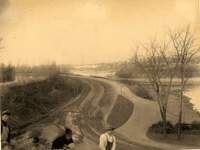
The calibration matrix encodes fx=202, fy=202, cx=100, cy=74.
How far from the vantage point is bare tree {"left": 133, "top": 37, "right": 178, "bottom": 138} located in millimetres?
4414

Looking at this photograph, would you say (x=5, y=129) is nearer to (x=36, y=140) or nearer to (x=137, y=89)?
(x=36, y=140)

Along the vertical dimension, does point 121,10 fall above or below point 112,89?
above

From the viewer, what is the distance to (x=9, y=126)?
4.28 metres

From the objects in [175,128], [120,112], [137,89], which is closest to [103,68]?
[137,89]

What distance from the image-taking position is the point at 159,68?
445 cm

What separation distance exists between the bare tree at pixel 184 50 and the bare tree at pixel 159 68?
160mm

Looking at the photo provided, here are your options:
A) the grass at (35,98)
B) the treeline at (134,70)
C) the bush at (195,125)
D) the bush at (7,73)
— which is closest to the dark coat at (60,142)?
the grass at (35,98)

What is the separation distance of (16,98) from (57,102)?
0.90 meters

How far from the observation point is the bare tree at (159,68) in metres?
4.41

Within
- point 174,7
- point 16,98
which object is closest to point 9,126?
point 16,98

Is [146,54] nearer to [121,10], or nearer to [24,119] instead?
[121,10]

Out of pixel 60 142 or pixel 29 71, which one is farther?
pixel 29 71

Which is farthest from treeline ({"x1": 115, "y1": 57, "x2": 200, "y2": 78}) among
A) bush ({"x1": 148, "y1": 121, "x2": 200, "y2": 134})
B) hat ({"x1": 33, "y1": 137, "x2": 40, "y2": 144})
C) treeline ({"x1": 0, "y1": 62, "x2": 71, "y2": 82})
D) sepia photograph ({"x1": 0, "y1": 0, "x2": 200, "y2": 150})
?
hat ({"x1": 33, "y1": 137, "x2": 40, "y2": 144})

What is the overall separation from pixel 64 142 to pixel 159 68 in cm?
258
